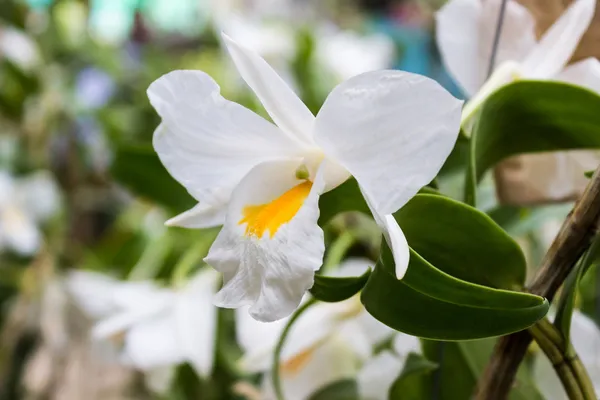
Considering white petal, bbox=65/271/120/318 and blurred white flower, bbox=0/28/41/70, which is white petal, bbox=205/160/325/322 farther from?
blurred white flower, bbox=0/28/41/70

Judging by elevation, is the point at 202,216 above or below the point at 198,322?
above

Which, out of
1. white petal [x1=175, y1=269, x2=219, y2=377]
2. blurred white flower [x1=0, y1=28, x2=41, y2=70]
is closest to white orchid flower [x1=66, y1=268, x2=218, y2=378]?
white petal [x1=175, y1=269, x2=219, y2=377]

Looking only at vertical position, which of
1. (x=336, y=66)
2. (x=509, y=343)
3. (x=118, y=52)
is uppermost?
(x=509, y=343)

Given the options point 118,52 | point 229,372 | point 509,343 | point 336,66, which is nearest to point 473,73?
point 509,343

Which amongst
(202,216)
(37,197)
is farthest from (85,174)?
(202,216)

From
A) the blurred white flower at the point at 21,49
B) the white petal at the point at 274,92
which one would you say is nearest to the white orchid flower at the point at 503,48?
the white petal at the point at 274,92

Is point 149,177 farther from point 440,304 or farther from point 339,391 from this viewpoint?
point 440,304

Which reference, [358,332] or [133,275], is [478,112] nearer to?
[358,332]

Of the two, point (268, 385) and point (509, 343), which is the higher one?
point (509, 343)
